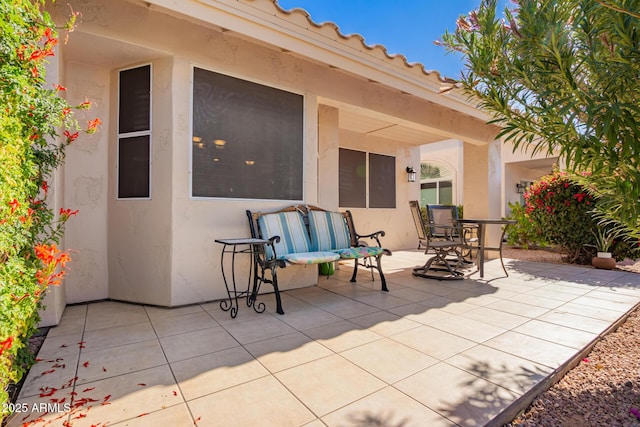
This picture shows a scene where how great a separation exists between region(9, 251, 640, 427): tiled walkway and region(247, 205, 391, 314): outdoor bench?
0.52 metres

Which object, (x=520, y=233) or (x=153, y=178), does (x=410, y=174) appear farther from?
(x=153, y=178)

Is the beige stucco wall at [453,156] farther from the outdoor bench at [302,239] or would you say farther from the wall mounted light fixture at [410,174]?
the outdoor bench at [302,239]

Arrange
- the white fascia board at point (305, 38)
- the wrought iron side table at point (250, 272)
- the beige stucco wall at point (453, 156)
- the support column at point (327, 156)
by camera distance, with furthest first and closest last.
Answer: the beige stucco wall at point (453, 156) → the support column at point (327, 156) → the wrought iron side table at point (250, 272) → the white fascia board at point (305, 38)

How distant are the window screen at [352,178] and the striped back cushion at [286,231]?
3683mm

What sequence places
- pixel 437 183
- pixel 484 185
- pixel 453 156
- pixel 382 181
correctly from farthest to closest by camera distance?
pixel 437 183
pixel 453 156
pixel 382 181
pixel 484 185

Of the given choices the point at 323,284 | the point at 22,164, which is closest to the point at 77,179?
the point at 22,164

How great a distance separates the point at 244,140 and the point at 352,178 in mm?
4357

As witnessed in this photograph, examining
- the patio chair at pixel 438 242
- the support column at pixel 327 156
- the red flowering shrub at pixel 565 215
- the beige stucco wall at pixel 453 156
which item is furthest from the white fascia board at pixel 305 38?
the beige stucco wall at pixel 453 156

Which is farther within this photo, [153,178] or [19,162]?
[153,178]

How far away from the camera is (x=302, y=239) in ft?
13.0

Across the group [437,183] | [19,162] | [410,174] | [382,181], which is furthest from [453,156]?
[19,162]

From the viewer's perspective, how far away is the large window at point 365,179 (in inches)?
304

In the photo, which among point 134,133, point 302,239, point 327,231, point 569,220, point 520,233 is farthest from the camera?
point 520,233

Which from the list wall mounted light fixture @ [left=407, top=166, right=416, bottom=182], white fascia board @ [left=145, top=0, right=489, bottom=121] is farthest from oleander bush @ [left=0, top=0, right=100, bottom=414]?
wall mounted light fixture @ [left=407, top=166, right=416, bottom=182]
